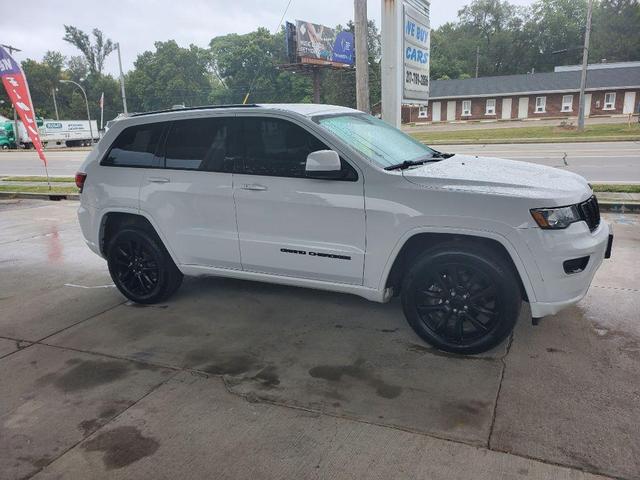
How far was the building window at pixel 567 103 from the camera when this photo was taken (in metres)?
47.7

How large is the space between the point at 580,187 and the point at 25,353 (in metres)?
4.49

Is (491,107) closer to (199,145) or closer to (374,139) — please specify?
(374,139)

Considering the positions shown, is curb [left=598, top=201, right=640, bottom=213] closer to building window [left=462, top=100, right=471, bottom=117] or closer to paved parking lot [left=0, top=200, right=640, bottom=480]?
paved parking lot [left=0, top=200, right=640, bottom=480]

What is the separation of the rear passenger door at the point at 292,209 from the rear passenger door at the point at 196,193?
139 millimetres

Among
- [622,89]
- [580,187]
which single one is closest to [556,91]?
[622,89]

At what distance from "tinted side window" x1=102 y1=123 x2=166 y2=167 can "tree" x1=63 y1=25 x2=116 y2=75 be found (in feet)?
329

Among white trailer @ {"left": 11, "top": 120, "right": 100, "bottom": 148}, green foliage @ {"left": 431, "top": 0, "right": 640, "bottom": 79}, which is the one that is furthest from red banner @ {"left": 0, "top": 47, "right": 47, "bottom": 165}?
green foliage @ {"left": 431, "top": 0, "right": 640, "bottom": 79}

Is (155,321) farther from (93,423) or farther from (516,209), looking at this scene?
(516,209)

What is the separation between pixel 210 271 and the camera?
462 cm

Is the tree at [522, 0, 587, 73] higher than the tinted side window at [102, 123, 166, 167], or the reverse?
the tree at [522, 0, 587, 73]

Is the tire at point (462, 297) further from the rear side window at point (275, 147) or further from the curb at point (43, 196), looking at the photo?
the curb at point (43, 196)

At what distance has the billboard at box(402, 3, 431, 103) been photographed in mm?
8039

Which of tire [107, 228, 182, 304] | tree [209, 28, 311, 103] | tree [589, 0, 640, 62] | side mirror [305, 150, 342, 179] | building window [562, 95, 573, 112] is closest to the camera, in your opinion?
side mirror [305, 150, 342, 179]

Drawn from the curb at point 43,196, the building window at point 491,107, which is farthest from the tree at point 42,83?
the curb at point 43,196
